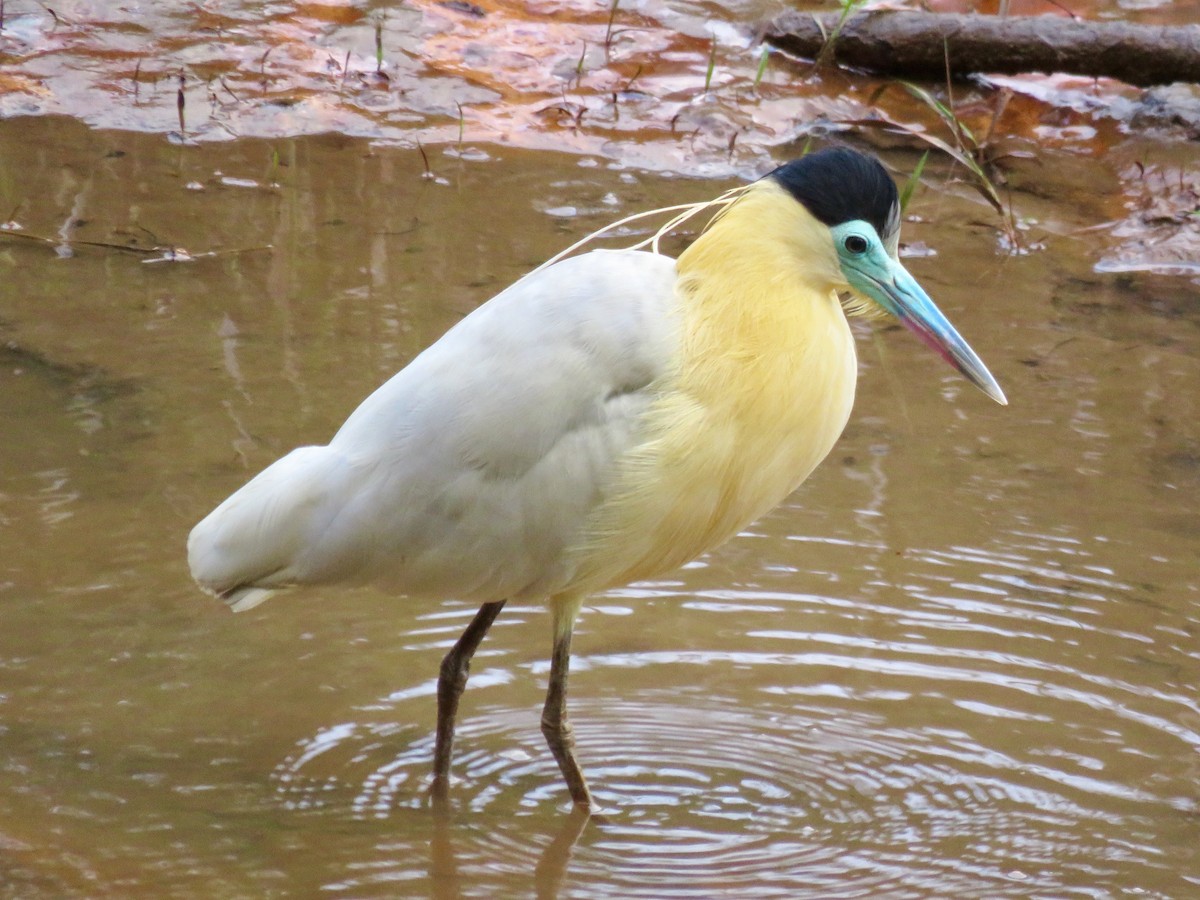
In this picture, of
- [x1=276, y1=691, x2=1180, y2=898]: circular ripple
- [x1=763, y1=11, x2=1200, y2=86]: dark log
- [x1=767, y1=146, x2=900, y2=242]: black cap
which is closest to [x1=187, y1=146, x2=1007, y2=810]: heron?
[x1=767, y1=146, x2=900, y2=242]: black cap

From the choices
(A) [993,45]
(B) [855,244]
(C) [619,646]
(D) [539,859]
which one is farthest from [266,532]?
(A) [993,45]

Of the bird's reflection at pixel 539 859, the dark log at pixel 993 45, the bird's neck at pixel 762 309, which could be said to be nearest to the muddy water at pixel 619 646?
the bird's reflection at pixel 539 859

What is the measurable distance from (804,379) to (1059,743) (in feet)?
4.49

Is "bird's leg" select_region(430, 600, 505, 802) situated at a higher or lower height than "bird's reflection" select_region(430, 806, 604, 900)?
higher

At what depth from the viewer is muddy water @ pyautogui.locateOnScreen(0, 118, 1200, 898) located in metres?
4.05

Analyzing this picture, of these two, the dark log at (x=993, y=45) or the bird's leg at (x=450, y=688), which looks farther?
the dark log at (x=993, y=45)

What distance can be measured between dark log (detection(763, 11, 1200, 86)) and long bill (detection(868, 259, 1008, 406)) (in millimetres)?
5185

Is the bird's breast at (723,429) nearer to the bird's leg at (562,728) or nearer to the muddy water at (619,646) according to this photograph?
the bird's leg at (562,728)

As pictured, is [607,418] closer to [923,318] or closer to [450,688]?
[923,318]

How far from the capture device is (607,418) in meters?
3.94

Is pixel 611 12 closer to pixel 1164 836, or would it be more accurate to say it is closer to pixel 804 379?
pixel 804 379

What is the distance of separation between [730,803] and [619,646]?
84cm

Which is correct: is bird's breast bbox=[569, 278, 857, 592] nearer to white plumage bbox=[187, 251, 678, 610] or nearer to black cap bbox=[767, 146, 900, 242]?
white plumage bbox=[187, 251, 678, 610]

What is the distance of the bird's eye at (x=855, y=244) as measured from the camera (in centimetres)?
399
